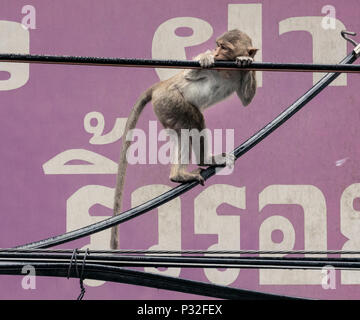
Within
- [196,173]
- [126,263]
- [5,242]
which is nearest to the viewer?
[126,263]

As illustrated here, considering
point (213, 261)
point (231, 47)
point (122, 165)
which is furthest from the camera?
point (122, 165)

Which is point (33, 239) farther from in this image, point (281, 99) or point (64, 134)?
point (281, 99)

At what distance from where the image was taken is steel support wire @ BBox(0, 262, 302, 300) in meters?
2.51

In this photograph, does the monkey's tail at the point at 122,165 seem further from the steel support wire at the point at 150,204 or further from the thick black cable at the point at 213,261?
the thick black cable at the point at 213,261

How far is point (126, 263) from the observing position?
8.20 feet

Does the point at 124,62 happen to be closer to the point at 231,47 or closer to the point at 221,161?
the point at 231,47

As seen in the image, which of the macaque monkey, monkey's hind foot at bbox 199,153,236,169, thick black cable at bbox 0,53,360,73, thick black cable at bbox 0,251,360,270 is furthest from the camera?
the macaque monkey

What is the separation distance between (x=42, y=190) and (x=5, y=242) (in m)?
0.40

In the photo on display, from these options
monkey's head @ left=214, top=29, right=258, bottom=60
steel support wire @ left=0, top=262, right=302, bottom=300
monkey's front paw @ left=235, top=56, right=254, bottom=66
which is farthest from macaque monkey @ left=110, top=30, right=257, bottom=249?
steel support wire @ left=0, top=262, right=302, bottom=300

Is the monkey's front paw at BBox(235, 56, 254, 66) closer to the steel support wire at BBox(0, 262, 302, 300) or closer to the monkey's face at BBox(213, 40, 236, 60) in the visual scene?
the monkey's face at BBox(213, 40, 236, 60)

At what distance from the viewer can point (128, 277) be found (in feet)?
8.34

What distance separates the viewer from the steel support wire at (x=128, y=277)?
2.51 m

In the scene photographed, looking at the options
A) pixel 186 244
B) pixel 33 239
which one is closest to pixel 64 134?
pixel 33 239

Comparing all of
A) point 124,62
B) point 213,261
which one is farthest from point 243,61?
point 213,261
